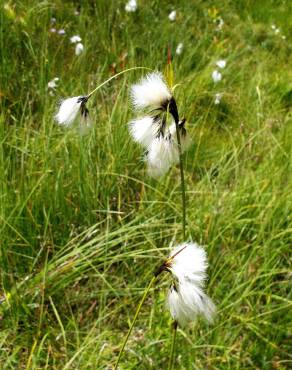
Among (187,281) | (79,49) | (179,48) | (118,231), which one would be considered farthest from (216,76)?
(187,281)

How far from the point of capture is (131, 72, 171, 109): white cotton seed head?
93 cm

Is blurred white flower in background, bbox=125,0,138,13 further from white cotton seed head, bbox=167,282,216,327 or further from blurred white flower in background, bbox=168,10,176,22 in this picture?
white cotton seed head, bbox=167,282,216,327

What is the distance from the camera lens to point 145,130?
1.00 m

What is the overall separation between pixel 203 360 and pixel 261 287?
37cm

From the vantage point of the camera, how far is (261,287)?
1.82 metres

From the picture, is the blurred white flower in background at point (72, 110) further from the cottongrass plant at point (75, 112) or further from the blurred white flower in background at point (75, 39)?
the blurred white flower in background at point (75, 39)

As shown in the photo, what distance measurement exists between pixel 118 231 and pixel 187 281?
866 mm

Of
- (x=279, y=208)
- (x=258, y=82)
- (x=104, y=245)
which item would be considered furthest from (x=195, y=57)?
(x=104, y=245)

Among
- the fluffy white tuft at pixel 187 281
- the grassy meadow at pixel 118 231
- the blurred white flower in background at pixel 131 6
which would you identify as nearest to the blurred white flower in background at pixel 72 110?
the fluffy white tuft at pixel 187 281

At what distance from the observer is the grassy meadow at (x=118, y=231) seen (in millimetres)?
1607

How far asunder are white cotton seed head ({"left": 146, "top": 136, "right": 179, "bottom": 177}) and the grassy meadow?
1.35 ft

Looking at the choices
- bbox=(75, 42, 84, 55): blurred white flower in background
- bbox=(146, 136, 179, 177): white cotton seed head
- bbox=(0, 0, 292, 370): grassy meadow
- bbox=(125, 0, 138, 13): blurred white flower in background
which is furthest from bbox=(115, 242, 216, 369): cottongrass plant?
bbox=(125, 0, 138, 13): blurred white flower in background

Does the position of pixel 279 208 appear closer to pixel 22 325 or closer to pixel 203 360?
pixel 203 360

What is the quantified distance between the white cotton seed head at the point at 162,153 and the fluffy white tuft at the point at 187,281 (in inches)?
7.3
